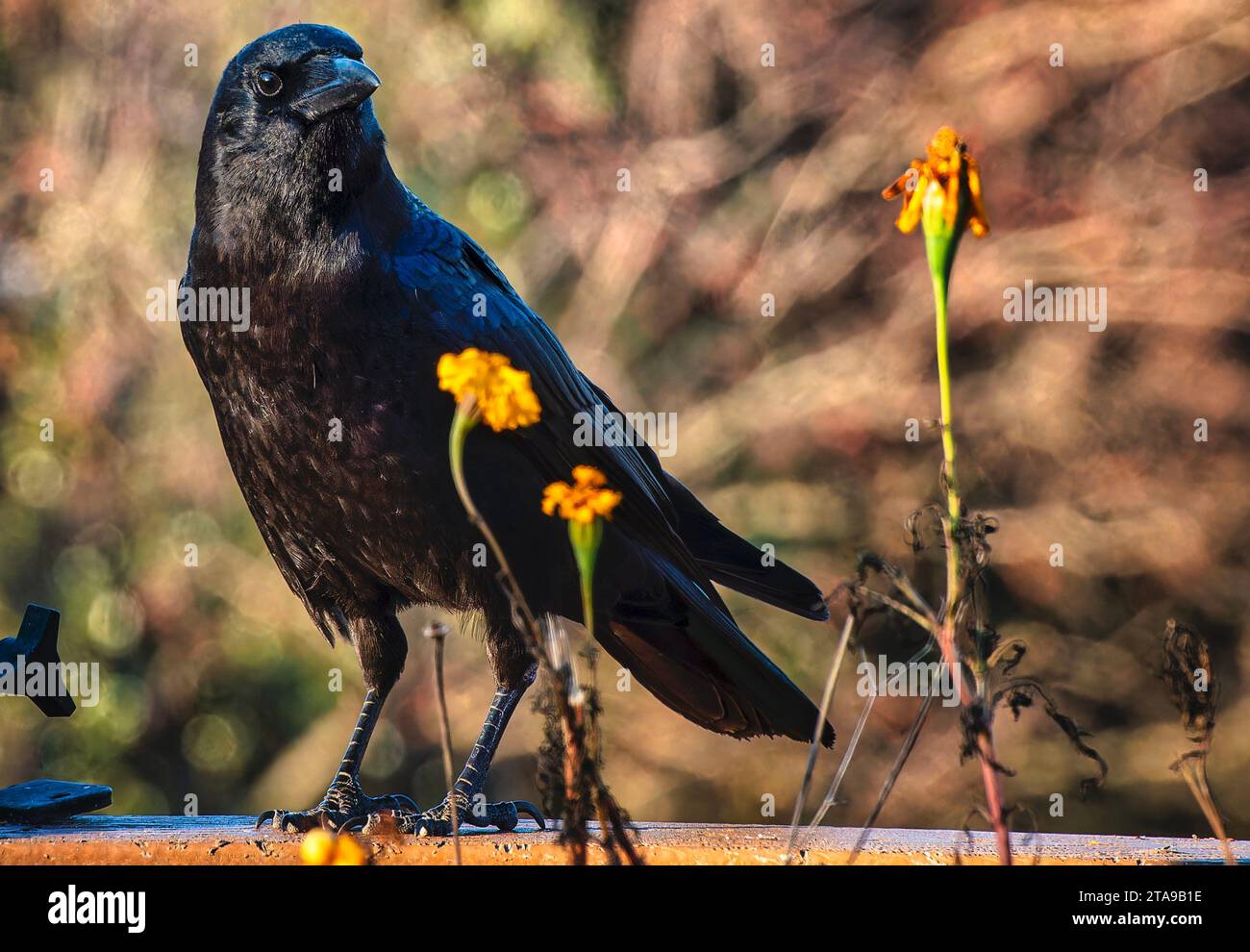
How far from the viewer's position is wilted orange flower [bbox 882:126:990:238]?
1703 millimetres

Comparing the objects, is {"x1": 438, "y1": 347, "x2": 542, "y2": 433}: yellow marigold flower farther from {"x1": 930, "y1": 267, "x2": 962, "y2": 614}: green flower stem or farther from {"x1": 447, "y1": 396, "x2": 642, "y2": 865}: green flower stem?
{"x1": 930, "y1": 267, "x2": 962, "y2": 614}: green flower stem

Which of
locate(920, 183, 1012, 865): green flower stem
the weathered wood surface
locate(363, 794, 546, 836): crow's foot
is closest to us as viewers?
locate(920, 183, 1012, 865): green flower stem

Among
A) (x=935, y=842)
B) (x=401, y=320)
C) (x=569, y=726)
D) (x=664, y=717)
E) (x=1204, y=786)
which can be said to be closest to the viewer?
(x=569, y=726)

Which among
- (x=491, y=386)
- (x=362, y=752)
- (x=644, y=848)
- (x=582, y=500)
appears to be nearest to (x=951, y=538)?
(x=582, y=500)

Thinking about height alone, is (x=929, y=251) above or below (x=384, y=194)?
below

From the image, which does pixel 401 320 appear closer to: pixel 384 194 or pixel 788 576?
pixel 384 194

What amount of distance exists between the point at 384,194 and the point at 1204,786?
2.14 metres

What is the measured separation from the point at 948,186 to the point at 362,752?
6.85ft

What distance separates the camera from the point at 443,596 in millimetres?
3131

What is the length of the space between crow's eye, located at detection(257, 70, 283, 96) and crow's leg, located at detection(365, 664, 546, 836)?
1374 millimetres

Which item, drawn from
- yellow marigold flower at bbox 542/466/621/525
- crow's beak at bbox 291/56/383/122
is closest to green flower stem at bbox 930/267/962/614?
yellow marigold flower at bbox 542/466/621/525

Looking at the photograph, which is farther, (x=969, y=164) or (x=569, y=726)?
(x=969, y=164)

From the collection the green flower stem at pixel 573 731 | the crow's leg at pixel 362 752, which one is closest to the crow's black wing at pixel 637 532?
the crow's leg at pixel 362 752

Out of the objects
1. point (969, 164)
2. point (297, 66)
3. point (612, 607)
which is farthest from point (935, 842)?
point (297, 66)
